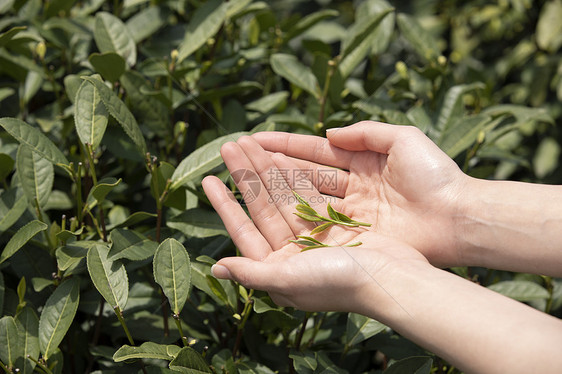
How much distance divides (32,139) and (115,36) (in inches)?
19.3

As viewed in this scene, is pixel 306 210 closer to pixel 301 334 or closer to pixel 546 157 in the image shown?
pixel 301 334

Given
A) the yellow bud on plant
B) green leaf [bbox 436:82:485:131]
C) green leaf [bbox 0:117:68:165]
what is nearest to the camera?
green leaf [bbox 0:117:68:165]

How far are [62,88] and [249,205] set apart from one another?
2.66 feet

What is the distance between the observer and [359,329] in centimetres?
132

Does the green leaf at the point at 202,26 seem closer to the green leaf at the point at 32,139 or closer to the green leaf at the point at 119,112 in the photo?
the green leaf at the point at 119,112

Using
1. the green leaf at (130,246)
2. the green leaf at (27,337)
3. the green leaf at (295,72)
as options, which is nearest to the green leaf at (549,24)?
the green leaf at (295,72)

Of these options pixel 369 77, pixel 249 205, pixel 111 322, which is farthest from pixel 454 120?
pixel 111 322

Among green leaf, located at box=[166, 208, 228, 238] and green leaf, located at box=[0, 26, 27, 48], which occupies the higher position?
green leaf, located at box=[0, 26, 27, 48]

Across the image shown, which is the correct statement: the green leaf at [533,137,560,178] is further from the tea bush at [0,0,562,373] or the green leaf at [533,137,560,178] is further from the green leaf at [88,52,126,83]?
the green leaf at [88,52,126,83]

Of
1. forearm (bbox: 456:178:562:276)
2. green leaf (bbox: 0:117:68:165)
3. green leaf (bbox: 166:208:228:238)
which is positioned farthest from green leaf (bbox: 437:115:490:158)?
green leaf (bbox: 0:117:68:165)

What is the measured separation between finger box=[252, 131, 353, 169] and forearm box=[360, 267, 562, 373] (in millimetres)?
453

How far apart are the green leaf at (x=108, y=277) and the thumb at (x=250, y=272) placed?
206 mm

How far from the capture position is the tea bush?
123 centimetres

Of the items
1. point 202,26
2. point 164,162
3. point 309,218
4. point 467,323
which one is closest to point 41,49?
point 202,26
